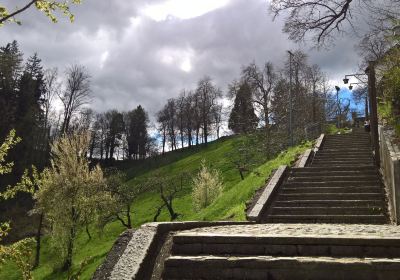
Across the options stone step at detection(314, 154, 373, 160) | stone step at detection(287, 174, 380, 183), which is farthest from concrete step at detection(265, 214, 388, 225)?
stone step at detection(314, 154, 373, 160)

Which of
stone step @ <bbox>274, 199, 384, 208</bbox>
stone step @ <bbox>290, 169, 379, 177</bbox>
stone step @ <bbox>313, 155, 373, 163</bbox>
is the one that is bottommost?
stone step @ <bbox>274, 199, 384, 208</bbox>

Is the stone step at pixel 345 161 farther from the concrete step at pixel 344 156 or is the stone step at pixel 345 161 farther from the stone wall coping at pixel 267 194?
the stone wall coping at pixel 267 194

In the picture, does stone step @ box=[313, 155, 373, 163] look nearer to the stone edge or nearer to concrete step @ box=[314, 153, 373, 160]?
concrete step @ box=[314, 153, 373, 160]

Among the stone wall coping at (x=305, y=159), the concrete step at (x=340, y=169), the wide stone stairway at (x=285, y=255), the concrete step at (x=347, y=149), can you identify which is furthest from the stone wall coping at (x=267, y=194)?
the concrete step at (x=347, y=149)

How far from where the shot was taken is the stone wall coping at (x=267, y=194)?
1078cm

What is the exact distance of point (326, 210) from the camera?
1167 cm

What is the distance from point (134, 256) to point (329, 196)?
761 cm

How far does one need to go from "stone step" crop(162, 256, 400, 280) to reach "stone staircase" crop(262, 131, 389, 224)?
16.7 ft

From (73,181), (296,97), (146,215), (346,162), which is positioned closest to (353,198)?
(346,162)

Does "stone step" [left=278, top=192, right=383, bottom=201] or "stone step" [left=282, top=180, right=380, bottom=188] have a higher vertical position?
"stone step" [left=282, top=180, right=380, bottom=188]

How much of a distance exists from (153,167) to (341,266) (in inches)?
2949

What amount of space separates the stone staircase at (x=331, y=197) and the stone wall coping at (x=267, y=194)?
223mm

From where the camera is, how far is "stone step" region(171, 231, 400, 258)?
6.27 meters

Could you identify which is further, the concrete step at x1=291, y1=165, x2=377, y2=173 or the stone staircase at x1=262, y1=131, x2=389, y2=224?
the concrete step at x1=291, y1=165, x2=377, y2=173
